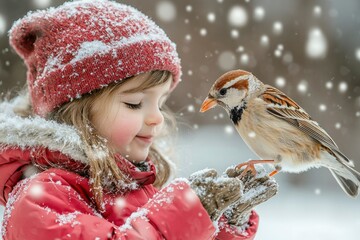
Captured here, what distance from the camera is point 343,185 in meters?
1.21

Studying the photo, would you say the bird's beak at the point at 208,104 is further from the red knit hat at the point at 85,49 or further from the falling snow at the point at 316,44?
the falling snow at the point at 316,44

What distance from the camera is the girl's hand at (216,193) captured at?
1005 mm

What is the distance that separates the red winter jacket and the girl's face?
0.05 meters

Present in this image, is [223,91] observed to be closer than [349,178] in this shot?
Yes

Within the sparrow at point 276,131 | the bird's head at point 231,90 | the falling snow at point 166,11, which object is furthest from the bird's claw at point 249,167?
the falling snow at point 166,11

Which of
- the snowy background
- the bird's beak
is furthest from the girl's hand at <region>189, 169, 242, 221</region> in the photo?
the snowy background

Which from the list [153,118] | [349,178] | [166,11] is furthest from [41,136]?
[166,11]

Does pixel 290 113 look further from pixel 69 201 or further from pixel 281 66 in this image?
pixel 281 66

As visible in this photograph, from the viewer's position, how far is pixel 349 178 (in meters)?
1.20

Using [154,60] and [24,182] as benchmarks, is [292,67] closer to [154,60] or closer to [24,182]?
[154,60]

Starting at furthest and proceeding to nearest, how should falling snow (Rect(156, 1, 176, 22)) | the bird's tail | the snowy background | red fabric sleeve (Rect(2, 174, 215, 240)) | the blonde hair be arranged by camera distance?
falling snow (Rect(156, 1, 176, 22)) < the snowy background < the bird's tail < the blonde hair < red fabric sleeve (Rect(2, 174, 215, 240))

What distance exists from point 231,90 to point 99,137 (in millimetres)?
294

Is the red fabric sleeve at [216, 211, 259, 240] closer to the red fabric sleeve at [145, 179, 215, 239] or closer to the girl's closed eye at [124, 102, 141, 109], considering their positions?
the red fabric sleeve at [145, 179, 215, 239]

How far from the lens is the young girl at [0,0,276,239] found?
0.98 meters
